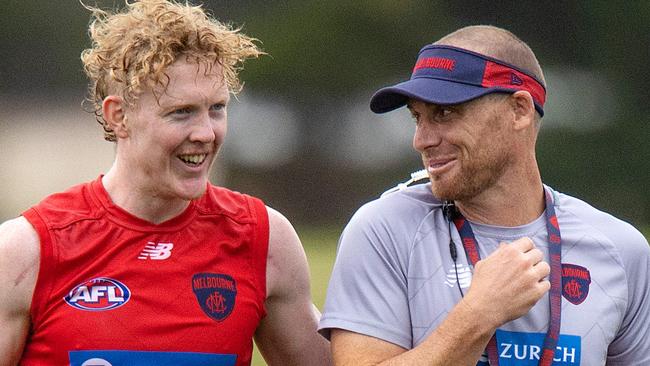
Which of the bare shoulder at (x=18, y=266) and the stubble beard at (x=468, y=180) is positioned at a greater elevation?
the stubble beard at (x=468, y=180)

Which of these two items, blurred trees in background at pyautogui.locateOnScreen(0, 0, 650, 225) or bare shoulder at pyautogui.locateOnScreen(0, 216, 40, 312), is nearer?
bare shoulder at pyautogui.locateOnScreen(0, 216, 40, 312)

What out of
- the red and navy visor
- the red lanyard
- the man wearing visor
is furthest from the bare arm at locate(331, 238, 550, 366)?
the red and navy visor

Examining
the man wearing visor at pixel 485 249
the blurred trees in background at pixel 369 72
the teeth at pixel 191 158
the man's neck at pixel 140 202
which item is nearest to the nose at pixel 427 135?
the man wearing visor at pixel 485 249

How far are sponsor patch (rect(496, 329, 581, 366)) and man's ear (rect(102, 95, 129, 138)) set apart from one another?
1.29 metres

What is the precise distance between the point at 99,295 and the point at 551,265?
4.45 feet

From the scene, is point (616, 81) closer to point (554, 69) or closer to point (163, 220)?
point (554, 69)

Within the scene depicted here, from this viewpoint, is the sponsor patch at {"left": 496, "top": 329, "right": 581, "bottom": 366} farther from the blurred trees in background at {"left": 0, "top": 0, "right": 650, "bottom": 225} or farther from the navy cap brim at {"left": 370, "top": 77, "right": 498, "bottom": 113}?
the blurred trees in background at {"left": 0, "top": 0, "right": 650, "bottom": 225}

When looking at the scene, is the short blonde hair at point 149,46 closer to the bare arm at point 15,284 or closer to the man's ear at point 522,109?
the bare arm at point 15,284

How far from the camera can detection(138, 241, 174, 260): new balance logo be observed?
12.1 feet

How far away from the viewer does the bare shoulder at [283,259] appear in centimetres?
384

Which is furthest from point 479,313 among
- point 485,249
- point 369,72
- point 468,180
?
point 369,72

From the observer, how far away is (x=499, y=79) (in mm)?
3609

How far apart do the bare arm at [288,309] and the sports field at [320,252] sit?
663cm

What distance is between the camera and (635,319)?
11.9ft
